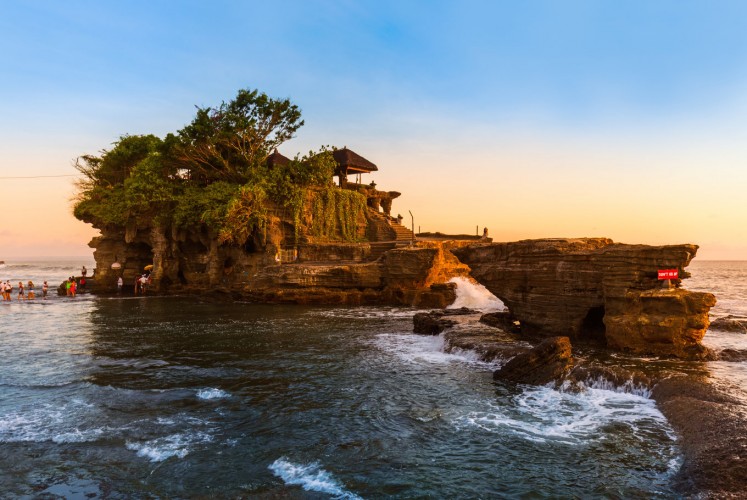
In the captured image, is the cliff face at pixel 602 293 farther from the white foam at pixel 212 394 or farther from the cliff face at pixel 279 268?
the cliff face at pixel 279 268

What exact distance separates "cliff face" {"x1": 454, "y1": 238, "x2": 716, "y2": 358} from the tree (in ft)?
83.8

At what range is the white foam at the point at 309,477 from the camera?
286 inches

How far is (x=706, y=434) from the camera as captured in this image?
875 cm

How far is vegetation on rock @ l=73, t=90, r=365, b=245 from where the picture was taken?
36250 mm

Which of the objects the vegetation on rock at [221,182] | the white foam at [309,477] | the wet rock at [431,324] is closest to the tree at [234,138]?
the vegetation on rock at [221,182]

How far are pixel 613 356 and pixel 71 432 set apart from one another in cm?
1521

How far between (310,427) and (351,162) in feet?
129

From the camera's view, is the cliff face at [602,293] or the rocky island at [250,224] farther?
the rocky island at [250,224]

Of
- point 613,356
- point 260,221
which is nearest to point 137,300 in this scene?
point 260,221

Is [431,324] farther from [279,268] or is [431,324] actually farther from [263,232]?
[263,232]

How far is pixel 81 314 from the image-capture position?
2858 centimetres

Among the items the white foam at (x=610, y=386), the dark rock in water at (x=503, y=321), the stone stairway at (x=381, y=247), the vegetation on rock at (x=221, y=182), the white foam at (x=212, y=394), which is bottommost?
the white foam at (x=212, y=394)

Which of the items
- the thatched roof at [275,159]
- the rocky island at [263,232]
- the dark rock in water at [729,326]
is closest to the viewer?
the dark rock in water at [729,326]

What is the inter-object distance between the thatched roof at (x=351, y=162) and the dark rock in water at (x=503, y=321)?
28666 millimetres
